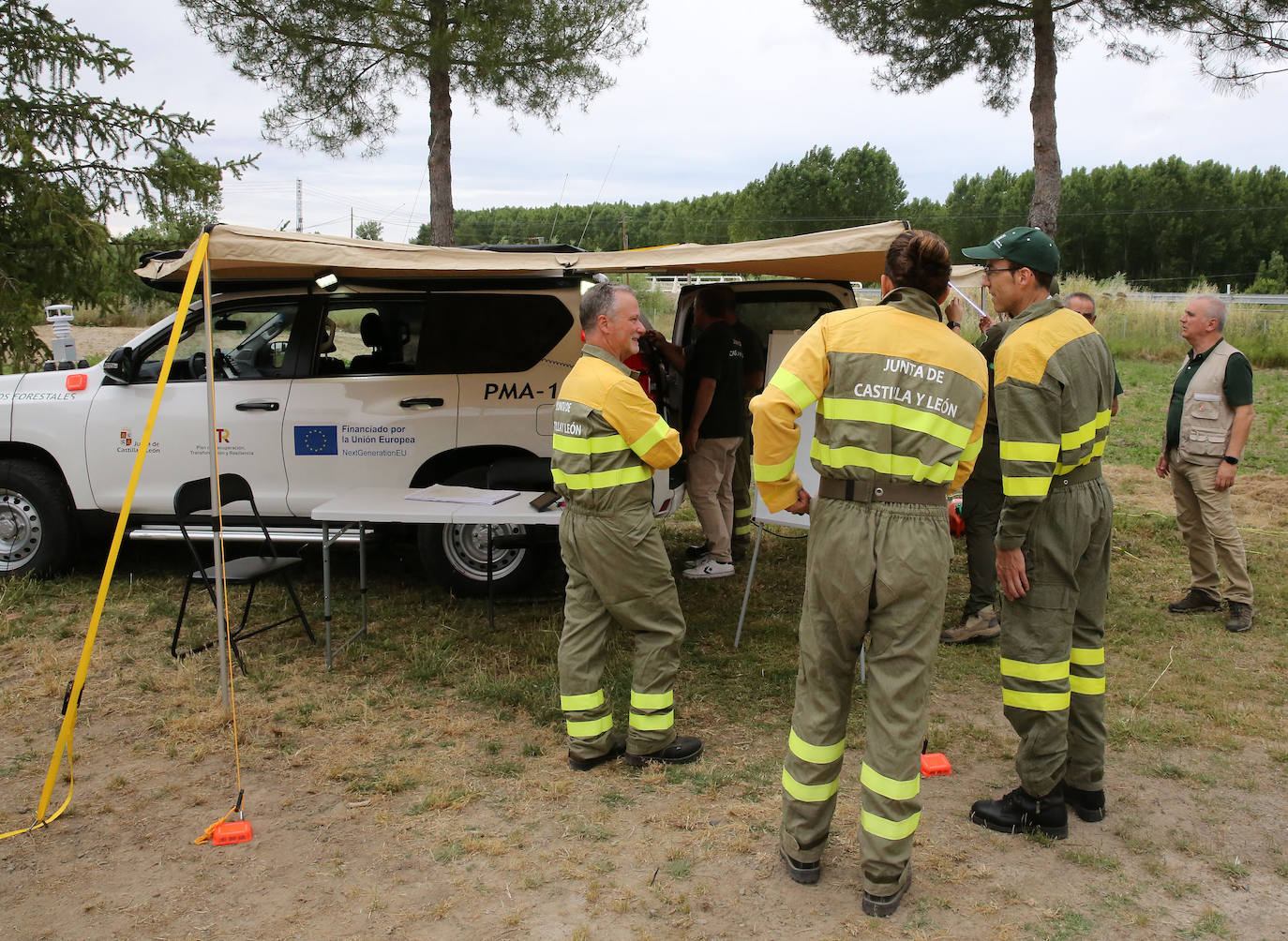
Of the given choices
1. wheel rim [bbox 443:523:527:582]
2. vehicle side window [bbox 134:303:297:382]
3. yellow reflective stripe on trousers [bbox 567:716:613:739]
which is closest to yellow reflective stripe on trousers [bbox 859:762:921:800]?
yellow reflective stripe on trousers [bbox 567:716:613:739]

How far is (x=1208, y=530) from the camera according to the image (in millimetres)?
5891

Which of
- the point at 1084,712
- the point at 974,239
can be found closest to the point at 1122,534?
the point at 1084,712

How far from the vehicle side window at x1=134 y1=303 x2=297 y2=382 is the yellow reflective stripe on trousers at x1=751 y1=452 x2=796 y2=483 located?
13.3 ft

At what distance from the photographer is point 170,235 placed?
9.30 metres

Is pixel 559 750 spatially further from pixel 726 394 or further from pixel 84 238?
pixel 84 238

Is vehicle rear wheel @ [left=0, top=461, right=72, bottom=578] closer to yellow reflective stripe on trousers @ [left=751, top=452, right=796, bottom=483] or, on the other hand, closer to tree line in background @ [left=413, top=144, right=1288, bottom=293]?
yellow reflective stripe on trousers @ [left=751, top=452, right=796, bottom=483]

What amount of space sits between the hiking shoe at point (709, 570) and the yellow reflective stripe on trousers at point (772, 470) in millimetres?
3583

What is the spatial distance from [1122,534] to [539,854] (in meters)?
6.15

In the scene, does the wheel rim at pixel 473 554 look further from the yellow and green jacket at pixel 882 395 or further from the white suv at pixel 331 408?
the yellow and green jacket at pixel 882 395

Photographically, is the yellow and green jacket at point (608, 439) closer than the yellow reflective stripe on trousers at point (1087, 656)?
No

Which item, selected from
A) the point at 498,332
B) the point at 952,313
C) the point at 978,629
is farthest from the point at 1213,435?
→ the point at 498,332

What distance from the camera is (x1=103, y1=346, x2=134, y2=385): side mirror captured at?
20.2ft

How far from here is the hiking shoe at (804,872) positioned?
10.4ft

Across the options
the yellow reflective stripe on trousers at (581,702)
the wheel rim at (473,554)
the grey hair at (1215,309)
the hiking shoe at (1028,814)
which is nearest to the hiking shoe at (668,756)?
the yellow reflective stripe on trousers at (581,702)
